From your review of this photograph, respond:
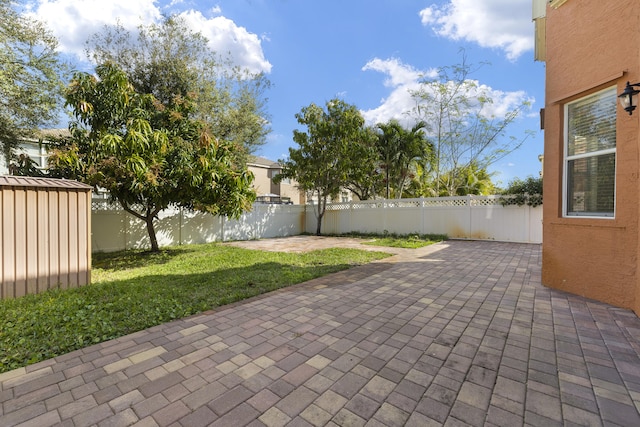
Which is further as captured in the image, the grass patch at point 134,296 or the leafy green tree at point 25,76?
the leafy green tree at point 25,76

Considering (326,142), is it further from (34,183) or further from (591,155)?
(34,183)

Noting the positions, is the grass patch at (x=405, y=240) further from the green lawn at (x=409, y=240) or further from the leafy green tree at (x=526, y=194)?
the leafy green tree at (x=526, y=194)

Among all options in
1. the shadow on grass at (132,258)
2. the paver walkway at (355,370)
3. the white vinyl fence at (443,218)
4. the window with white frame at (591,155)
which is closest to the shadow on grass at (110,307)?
the paver walkway at (355,370)

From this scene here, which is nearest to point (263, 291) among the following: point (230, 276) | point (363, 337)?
point (230, 276)

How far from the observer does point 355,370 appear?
237 centimetres

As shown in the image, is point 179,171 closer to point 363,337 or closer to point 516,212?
point 363,337

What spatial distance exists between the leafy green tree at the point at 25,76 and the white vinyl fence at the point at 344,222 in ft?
8.83

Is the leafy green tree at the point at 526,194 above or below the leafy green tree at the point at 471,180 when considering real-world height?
below

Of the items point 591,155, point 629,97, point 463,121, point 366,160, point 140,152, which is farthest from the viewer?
point 463,121

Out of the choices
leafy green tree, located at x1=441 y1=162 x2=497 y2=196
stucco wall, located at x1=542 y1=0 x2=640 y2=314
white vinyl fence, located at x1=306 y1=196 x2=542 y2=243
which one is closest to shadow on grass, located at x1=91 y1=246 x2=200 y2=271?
white vinyl fence, located at x1=306 y1=196 x2=542 y2=243

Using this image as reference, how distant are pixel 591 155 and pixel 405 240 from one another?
749 cm

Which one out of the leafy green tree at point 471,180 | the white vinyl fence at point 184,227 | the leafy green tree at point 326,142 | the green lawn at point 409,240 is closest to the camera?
the white vinyl fence at point 184,227

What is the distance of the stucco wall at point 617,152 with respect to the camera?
11.9ft

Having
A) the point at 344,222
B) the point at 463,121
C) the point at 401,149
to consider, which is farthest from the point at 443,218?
the point at 463,121
